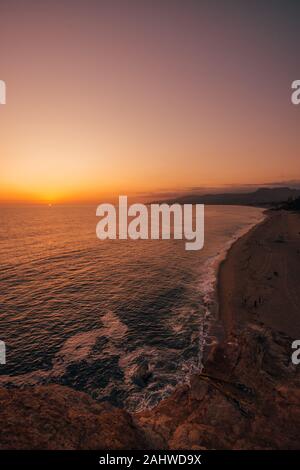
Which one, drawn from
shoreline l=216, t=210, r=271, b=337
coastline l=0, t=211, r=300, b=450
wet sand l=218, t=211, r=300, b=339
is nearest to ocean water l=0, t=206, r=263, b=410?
shoreline l=216, t=210, r=271, b=337

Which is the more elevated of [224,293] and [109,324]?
[224,293]

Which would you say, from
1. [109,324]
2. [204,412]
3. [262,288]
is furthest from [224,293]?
[204,412]

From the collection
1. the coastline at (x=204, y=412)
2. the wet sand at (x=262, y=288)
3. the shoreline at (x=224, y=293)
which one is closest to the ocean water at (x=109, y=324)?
the shoreline at (x=224, y=293)

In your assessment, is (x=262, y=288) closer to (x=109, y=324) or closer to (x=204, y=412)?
(x=109, y=324)

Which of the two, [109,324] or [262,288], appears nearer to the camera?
[109,324]

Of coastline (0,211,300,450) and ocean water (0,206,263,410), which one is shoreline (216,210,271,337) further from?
coastline (0,211,300,450)

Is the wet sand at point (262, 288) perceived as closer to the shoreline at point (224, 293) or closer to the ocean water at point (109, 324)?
the shoreline at point (224, 293)

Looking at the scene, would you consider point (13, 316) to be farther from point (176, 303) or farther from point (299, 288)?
point (299, 288)
